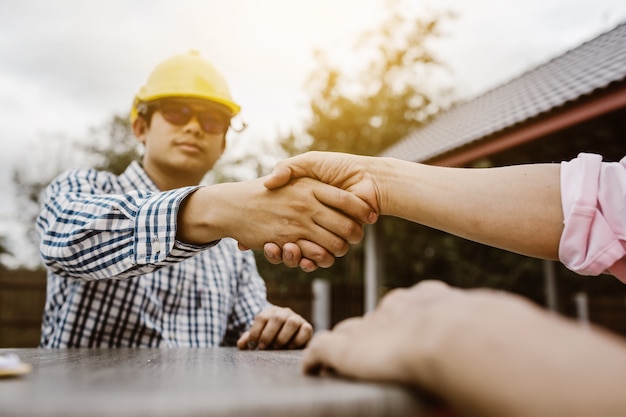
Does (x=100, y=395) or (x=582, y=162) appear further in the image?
(x=582, y=162)

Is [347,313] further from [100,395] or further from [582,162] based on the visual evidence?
[100,395]

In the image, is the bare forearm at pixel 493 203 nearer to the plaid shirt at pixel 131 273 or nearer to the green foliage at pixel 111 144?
the plaid shirt at pixel 131 273

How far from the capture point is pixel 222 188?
4.63ft

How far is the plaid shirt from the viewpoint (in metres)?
1.35

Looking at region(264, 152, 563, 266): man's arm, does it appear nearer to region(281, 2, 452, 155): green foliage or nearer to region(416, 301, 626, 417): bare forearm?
region(416, 301, 626, 417): bare forearm

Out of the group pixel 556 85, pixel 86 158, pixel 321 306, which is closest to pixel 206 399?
pixel 556 85

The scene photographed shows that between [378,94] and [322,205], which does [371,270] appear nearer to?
[322,205]

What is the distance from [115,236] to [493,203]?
97cm

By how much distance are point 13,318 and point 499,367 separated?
7759 mm

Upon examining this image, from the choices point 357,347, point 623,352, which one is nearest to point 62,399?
point 357,347

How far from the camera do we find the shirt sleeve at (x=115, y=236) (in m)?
1.30

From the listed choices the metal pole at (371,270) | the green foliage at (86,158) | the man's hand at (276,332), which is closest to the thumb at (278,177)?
the man's hand at (276,332)

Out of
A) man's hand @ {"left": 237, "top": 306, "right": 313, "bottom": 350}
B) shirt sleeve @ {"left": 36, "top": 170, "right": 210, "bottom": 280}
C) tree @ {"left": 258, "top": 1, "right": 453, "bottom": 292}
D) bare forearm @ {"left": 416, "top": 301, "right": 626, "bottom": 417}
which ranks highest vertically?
tree @ {"left": 258, "top": 1, "right": 453, "bottom": 292}

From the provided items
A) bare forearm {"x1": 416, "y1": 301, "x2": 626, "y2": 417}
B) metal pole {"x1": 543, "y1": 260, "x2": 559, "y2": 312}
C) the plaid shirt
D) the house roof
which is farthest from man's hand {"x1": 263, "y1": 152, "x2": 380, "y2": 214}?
metal pole {"x1": 543, "y1": 260, "x2": 559, "y2": 312}
